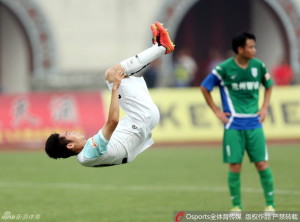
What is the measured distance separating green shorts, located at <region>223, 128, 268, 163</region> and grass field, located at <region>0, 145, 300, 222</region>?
79 cm

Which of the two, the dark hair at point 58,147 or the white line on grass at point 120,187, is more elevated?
the dark hair at point 58,147

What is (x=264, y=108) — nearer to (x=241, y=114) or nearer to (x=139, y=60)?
(x=241, y=114)

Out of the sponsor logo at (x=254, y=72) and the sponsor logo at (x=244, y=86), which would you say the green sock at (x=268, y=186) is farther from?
the sponsor logo at (x=254, y=72)

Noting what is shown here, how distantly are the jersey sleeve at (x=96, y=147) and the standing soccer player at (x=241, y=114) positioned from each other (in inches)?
91.2

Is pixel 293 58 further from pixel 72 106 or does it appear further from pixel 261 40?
pixel 72 106

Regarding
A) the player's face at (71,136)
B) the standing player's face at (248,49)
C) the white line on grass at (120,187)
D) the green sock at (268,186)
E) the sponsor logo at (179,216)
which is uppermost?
the standing player's face at (248,49)

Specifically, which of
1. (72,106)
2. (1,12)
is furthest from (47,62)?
(72,106)

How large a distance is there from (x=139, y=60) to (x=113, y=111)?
876 millimetres

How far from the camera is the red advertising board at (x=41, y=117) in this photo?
77.4ft

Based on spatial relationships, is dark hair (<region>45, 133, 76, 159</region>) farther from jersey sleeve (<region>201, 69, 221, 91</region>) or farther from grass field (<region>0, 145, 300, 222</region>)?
jersey sleeve (<region>201, 69, 221, 91</region>)

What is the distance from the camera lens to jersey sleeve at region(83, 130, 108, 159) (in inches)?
441

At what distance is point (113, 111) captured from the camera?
11.0 m

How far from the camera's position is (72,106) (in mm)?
24000

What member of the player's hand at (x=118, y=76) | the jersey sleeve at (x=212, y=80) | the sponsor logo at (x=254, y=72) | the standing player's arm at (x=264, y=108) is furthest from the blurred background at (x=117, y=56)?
the player's hand at (x=118, y=76)
